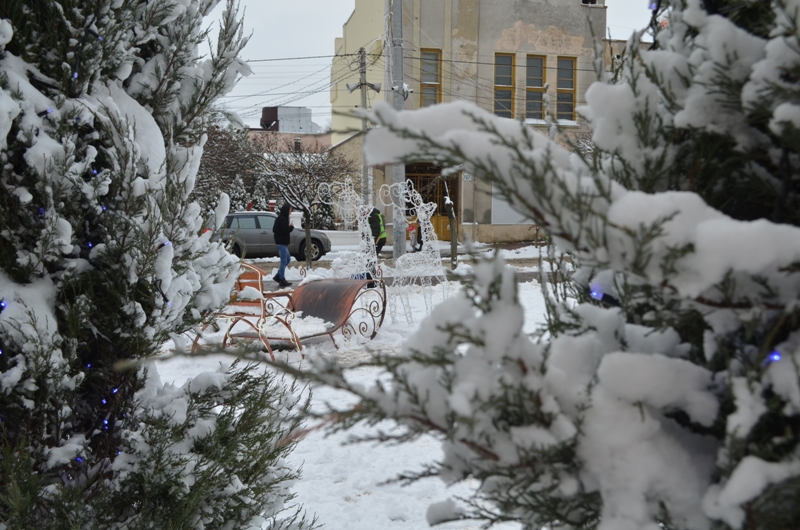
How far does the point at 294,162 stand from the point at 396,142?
2319 centimetres

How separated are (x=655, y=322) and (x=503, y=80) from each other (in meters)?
22.7

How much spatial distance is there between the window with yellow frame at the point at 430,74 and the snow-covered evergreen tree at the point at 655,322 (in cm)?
2130

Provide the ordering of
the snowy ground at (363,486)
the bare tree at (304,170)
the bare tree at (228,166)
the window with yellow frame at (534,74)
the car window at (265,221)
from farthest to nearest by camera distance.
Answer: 1. the bare tree at (228,166)
2. the window with yellow frame at (534,74)
3. the bare tree at (304,170)
4. the car window at (265,221)
5. the snowy ground at (363,486)

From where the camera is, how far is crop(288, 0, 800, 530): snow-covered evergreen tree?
0.79 metres

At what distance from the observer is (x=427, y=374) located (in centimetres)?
94

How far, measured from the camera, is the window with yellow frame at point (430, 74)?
21.6 metres

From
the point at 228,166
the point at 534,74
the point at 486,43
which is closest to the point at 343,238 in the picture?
the point at 228,166

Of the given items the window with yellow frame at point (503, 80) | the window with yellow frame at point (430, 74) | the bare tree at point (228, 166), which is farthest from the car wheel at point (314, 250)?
the window with yellow frame at point (503, 80)

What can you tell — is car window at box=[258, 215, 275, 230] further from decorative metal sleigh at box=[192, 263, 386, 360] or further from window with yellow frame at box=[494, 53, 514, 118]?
decorative metal sleigh at box=[192, 263, 386, 360]

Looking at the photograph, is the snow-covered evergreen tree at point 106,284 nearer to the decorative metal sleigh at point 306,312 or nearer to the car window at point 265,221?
the decorative metal sleigh at point 306,312

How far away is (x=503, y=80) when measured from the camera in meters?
22.5

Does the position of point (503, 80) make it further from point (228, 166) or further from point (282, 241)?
point (282, 241)

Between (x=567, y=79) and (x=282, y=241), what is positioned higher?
(x=567, y=79)

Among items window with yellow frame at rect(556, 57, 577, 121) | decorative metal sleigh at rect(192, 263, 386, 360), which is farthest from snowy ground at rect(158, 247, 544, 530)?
window with yellow frame at rect(556, 57, 577, 121)
